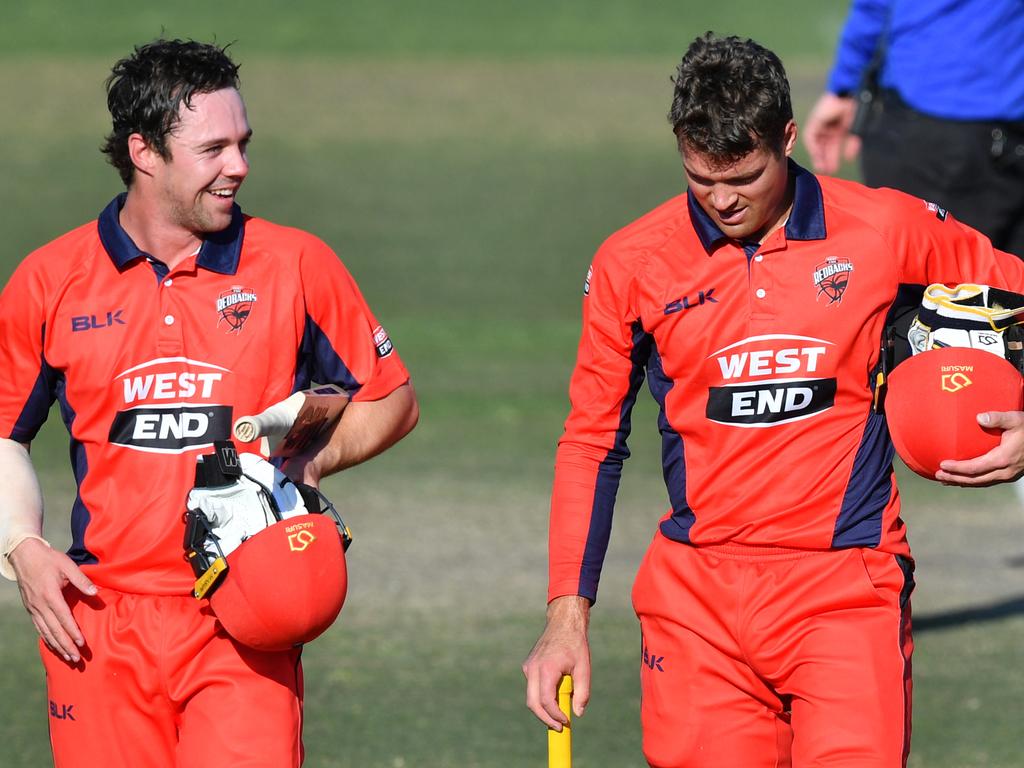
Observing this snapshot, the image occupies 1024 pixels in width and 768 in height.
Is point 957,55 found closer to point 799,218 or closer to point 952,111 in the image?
point 952,111

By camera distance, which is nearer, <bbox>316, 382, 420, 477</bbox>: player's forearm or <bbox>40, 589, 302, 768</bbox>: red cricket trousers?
<bbox>40, 589, 302, 768</bbox>: red cricket trousers

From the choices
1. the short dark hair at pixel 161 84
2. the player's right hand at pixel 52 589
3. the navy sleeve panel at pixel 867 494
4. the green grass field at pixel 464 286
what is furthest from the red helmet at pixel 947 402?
the green grass field at pixel 464 286

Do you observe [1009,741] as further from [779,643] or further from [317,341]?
[317,341]

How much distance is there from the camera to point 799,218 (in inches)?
179

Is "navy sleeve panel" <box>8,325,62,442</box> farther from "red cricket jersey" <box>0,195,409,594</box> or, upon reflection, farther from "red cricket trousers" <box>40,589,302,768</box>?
"red cricket trousers" <box>40,589,302,768</box>

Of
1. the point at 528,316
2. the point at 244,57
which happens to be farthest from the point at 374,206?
the point at 244,57

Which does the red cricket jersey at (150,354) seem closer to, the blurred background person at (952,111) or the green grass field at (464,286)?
the green grass field at (464,286)

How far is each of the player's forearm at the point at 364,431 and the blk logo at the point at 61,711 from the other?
0.88 meters

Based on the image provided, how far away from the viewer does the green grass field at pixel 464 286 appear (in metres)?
7.46

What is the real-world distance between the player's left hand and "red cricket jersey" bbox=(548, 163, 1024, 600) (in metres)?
0.32

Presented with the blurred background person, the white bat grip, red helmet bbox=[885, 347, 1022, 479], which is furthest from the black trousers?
the white bat grip

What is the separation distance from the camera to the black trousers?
7387mm

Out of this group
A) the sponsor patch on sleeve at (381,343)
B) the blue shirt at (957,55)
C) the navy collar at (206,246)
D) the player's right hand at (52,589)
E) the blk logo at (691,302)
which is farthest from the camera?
the blue shirt at (957,55)

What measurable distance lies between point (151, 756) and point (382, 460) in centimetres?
753
